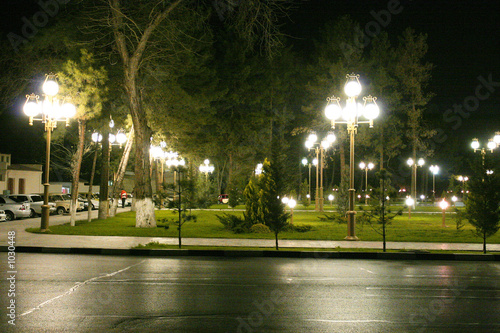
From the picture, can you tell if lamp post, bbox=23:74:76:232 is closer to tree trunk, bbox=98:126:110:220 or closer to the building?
tree trunk, bbox=98:126:110:220

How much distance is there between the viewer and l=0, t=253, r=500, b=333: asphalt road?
727cm

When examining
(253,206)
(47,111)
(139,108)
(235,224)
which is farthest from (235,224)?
(47,111)

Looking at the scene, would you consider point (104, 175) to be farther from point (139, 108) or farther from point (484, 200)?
point (484, 200)

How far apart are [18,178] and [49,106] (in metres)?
45.3

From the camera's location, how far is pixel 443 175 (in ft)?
366

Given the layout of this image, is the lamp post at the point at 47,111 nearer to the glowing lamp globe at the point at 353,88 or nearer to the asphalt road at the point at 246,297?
the asphalt road at the point at 246,297

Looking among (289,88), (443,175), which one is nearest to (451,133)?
(443,175)

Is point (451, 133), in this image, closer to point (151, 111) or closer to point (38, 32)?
point (151, 111)

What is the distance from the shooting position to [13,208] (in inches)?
1364

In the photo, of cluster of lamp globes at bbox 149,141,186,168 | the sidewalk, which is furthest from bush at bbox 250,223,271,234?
cluster of lamp globes at bbox 149,141,186,168

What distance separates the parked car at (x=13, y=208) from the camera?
113 ft

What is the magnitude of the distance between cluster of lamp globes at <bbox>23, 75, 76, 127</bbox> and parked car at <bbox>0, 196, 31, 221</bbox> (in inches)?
485

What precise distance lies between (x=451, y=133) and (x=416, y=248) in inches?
3478

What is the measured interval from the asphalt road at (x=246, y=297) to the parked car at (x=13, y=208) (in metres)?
22.1
